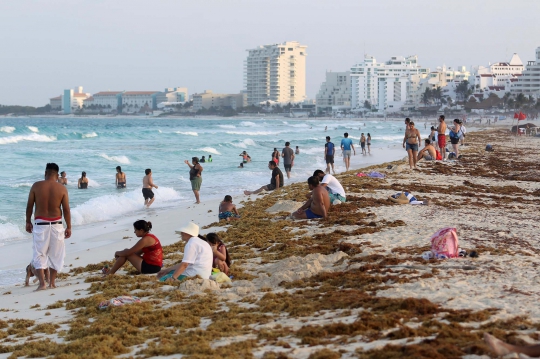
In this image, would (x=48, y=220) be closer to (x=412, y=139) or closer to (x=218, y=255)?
(x=218, y=255)

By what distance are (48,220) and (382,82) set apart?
166 metres

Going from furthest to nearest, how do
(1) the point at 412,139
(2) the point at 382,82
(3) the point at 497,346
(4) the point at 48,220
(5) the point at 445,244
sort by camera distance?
(2) the point at 382,82
(1) the point at 412,139
(4) the point at 48,220
(5) the point at 445,244
(3) the point at 497,346

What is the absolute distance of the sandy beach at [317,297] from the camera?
16.7 ft

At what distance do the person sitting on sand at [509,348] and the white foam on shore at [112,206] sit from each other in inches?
497

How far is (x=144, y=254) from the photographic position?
8688 mm

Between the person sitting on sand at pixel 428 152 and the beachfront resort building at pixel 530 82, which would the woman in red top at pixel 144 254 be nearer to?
the person sitting on sand at pixel 428 152

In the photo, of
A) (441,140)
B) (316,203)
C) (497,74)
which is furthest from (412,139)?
(497,74)

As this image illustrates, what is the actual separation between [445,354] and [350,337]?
86cm

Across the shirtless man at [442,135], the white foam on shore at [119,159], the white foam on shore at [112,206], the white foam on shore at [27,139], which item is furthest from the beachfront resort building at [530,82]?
the white foam on shore at [112,206]

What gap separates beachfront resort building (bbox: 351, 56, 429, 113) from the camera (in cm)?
16975

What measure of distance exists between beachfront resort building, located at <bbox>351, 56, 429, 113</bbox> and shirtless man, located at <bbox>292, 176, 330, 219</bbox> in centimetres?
15622

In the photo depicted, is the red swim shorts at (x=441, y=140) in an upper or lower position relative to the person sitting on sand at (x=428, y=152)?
upper

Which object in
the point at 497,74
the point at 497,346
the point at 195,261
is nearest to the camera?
the point at 497,346

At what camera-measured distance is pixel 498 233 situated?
31.0 ft
